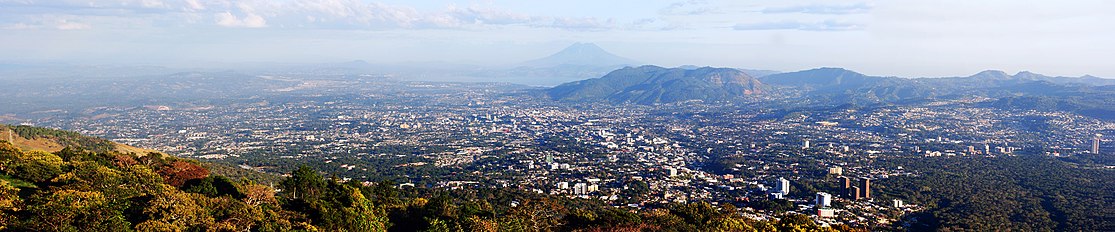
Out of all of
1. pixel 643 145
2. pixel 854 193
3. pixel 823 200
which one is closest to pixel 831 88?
pixel 643 145

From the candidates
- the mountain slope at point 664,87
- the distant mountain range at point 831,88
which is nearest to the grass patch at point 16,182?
the distant mountain range at point 831,88

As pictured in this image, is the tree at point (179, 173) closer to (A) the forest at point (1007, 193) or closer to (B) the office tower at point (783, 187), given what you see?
(B) the office tower at point (783, 187)

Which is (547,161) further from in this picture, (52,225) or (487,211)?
(52,225)

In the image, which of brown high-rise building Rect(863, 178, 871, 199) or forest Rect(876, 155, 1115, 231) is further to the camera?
brown high-rise building Rect(863, 178, 871, 199)

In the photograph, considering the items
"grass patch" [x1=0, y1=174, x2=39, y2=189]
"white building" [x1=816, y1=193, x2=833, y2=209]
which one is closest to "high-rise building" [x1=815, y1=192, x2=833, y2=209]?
"white building" [x1=816, y1=193, x2=833, y2=209]

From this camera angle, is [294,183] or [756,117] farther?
[756,117]

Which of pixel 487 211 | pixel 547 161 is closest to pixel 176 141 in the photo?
Answer: pixel 547 161

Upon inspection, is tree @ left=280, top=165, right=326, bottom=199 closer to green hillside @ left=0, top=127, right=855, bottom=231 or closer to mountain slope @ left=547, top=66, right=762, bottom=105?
green hillside @ left=0, top=127, right=855, bottom=231

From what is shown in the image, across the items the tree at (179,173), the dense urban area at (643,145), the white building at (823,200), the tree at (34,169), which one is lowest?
the dense urban area at (643,145)
